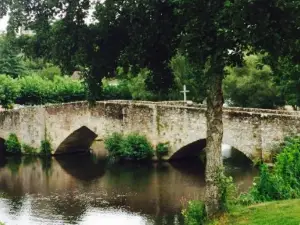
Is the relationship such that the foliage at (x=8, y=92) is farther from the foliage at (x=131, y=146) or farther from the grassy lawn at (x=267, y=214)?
the grassy lawn at (x=267, y=214)

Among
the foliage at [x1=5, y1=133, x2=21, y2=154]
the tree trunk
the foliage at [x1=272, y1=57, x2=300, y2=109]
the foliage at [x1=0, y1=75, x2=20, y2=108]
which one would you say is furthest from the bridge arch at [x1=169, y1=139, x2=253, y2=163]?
the tree trunk

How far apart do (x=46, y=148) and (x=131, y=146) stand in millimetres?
6409

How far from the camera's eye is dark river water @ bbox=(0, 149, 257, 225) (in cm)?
2052

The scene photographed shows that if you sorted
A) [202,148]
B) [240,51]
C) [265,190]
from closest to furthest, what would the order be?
[240,51]
[265,190]
[202,148]

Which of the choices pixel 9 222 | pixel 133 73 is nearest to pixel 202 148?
pixel 9 222

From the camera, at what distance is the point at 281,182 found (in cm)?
1525

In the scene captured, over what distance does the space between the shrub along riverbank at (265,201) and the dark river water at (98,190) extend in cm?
455

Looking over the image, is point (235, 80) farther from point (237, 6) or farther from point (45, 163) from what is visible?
point (237, 6)

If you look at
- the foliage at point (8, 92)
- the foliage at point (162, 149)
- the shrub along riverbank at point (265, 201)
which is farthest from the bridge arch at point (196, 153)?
the shrub along riverbank at point (265, 201)

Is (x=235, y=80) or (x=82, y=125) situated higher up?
(x=235, y=80)

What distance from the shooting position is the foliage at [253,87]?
36.2 meters

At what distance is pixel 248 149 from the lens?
25.4m

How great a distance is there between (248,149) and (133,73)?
505 inches

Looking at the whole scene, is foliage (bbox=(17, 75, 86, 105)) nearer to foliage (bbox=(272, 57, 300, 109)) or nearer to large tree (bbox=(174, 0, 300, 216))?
foliage (bbox=(272, 57, 300, 109))
